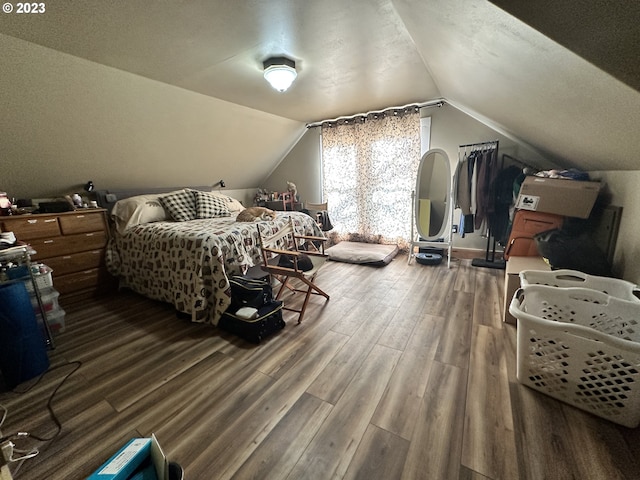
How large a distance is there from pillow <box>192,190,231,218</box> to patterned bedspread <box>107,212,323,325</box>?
0.72 m

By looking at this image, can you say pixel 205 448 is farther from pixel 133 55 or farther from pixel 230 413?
pixel 133 55

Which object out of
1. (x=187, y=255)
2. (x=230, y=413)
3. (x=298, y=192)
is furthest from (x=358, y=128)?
(x=230, y=413)

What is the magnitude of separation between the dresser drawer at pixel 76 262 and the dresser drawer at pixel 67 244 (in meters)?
0.04

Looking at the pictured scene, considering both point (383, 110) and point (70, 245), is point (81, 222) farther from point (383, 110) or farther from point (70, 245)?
point (383, 110)

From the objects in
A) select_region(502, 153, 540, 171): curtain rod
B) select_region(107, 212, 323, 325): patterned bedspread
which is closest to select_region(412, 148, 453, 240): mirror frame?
select_region(502, 153, 540, 171): curtain rod

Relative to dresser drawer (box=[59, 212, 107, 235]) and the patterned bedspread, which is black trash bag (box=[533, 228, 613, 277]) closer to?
the patterned bedspread

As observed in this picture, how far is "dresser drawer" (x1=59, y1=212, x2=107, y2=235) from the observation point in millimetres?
2680

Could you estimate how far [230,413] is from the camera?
1352 mm

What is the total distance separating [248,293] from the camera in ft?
6.93

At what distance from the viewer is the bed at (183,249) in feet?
7.12

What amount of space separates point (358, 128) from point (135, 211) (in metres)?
3.48

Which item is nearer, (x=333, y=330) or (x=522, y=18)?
(x=522, y=18)

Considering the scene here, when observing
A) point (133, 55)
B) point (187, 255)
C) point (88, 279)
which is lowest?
point (88, 279)

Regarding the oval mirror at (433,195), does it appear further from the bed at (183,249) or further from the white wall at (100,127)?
the white wall at (100,127)
